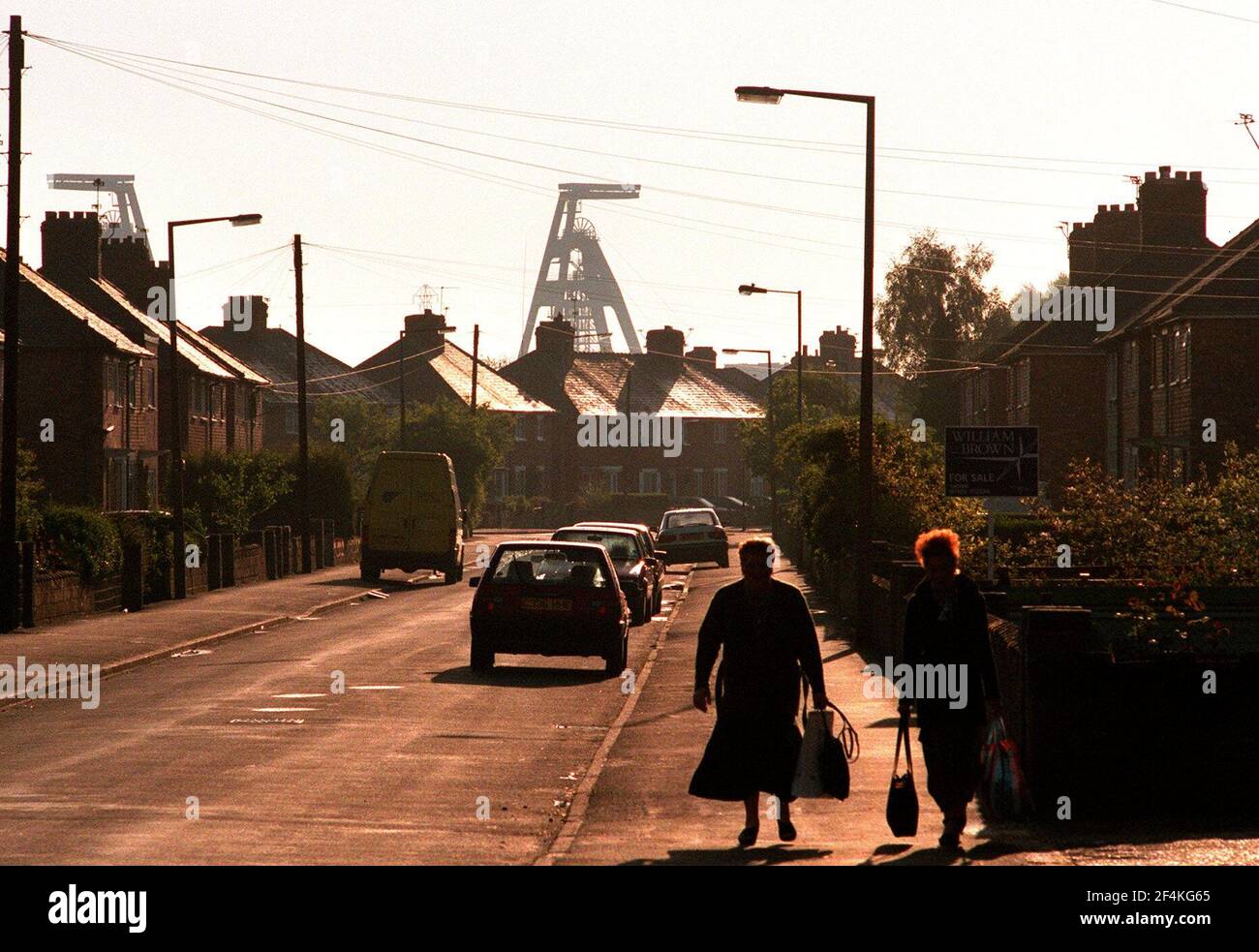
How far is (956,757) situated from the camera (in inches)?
411

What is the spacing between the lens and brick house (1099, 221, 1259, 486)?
42406 millimetres

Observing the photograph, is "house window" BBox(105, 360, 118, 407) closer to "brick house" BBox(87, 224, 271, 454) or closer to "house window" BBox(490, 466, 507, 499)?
"brick house" BBox(87, 224, 271, 454)

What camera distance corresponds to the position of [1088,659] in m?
11.9

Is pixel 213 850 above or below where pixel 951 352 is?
below

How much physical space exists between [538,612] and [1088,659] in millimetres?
10907

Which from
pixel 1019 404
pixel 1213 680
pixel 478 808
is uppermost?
pixel 1019 404

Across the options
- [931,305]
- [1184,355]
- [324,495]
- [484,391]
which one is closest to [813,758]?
[1184,355]

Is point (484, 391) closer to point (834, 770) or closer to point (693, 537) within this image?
point (693, 537)

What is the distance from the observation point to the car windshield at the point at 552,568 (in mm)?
22172

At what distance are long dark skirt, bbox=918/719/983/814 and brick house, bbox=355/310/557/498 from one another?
9055 cm

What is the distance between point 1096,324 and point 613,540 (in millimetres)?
32779

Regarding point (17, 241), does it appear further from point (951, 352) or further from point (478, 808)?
point (951, 352)

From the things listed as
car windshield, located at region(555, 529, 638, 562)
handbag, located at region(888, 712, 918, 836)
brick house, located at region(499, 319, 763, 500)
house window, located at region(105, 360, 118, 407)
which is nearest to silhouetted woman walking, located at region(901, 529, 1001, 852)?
handbag, located at region(888, 712, 918, 836)

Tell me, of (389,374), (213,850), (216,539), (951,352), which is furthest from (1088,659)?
(389,374)
